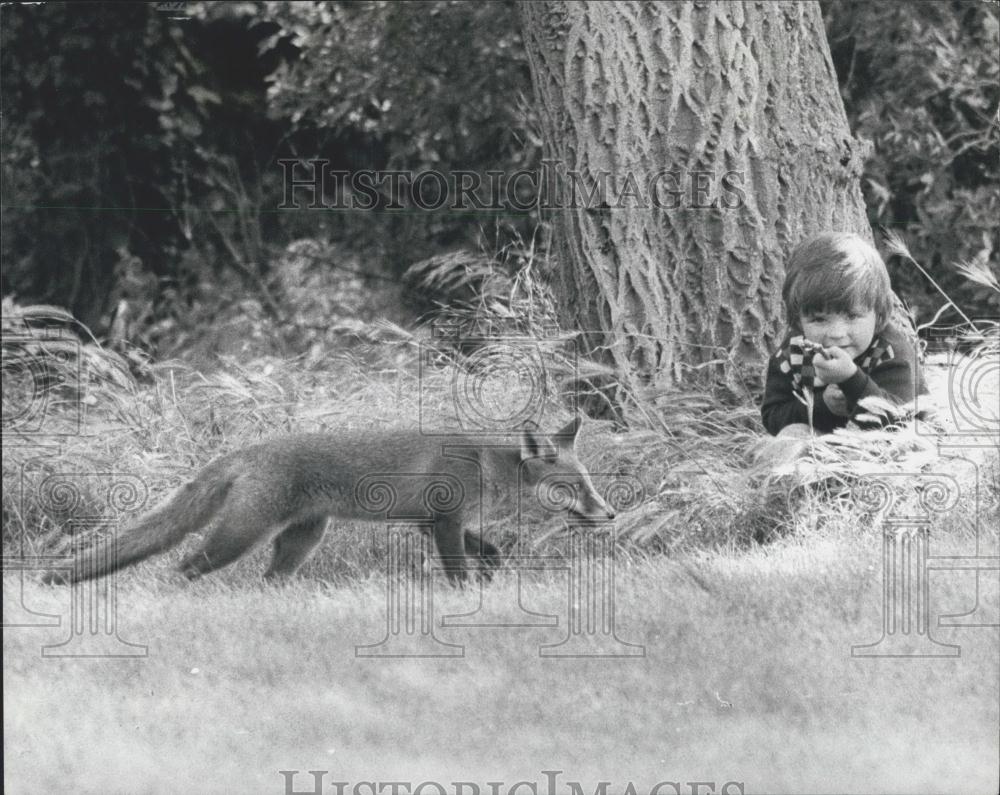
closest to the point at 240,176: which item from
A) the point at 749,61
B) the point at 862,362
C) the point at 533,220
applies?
the point at 533,220

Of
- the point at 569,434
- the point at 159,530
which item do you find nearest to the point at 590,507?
the point at 569,434

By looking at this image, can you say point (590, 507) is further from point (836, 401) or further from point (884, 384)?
point (884, 384)

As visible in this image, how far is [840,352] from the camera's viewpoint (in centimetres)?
514

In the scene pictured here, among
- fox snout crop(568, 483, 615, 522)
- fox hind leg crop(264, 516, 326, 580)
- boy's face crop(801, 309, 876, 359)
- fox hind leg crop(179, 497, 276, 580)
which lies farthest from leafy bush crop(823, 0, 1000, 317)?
fox hind leg crop(179, 497, 276, 580)

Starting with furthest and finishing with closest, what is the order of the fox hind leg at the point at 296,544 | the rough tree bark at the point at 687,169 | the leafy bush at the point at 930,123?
the leafy bush at the point at 930,123
the rough tree bark at the point at 687,169
the fox hind leg at the point at 296,544

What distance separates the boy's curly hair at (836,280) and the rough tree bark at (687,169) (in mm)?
275

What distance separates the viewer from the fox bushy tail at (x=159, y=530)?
4684 millimetres

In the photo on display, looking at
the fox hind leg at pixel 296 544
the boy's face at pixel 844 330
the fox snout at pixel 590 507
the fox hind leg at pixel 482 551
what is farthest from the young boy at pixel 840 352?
the fox hind leg at pixel 296 544

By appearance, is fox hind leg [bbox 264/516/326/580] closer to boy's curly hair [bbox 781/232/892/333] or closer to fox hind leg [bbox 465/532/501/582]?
fox hind leg [bbox 465/532/501/582]

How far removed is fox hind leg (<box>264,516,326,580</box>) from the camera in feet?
16.2

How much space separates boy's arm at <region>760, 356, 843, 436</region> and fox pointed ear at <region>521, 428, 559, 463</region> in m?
0.97

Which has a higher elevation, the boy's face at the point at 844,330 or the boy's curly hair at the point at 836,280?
the boy's curly hair at the point at 836,280

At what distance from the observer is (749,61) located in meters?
5.75

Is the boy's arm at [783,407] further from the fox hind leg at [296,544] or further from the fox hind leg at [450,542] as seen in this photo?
the fox hind leg at [296,544]
